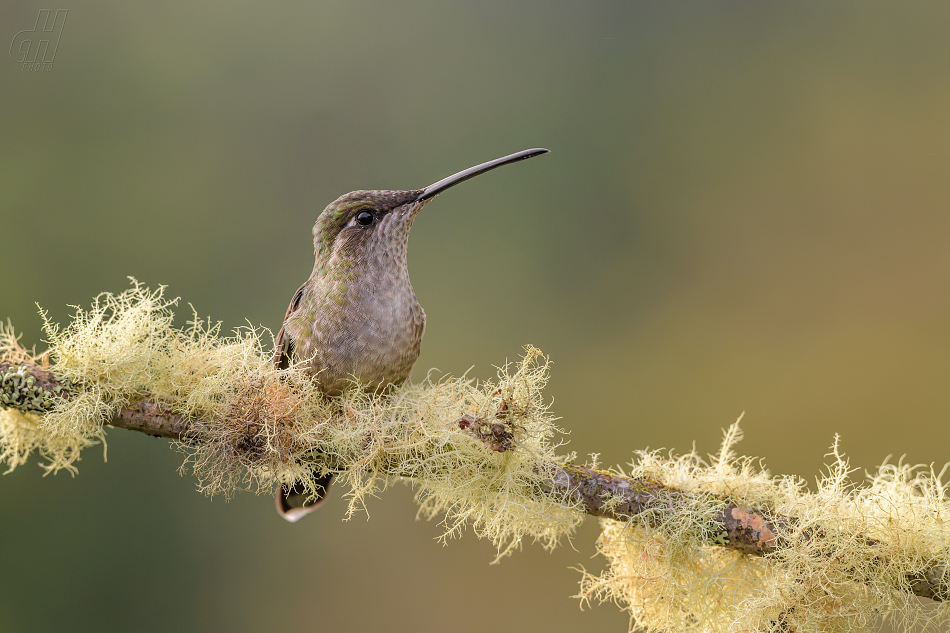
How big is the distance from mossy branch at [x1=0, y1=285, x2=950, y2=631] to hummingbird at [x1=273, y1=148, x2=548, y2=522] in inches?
4.0

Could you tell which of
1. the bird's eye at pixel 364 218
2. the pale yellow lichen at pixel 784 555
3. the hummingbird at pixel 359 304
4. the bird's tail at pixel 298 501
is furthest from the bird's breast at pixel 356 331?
the pale yellow lichen at pixel 784 555

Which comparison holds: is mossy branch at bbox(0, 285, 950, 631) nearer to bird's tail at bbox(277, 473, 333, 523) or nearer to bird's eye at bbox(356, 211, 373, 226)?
bird's tail at bbox(277, 473, 333, 523)

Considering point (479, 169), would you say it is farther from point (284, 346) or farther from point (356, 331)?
point (284, 346)

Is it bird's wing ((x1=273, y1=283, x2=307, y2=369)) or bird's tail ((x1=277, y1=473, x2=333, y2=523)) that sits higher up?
bird's wing ((x1=273, y1=283, x2=307, y2=369))

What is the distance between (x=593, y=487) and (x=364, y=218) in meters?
0.68

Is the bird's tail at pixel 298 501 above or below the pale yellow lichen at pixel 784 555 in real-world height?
above

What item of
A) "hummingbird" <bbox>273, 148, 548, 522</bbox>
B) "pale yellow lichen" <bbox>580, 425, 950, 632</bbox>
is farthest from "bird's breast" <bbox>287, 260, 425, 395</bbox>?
"pale yellow lichen" <bbox>580, 425, 950, 632</bbox>

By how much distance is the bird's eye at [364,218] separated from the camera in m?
1.42

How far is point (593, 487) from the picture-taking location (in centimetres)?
125

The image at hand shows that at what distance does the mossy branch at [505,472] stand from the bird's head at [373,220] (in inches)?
11.1

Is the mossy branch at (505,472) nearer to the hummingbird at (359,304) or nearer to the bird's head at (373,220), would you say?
the hummingbird at (359,304)

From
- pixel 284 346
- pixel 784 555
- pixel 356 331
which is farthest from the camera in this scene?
pixel 284 346

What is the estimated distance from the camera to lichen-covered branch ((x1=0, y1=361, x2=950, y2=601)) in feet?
3.83

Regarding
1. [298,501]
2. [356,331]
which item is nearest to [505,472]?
[356,331]
